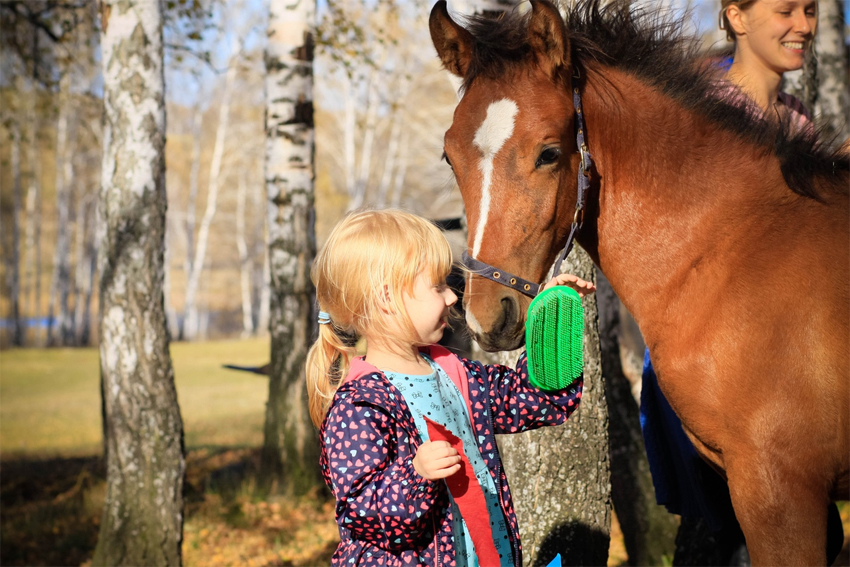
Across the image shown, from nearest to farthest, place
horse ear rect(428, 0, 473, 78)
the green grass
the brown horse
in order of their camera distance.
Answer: the brown horse, horse ear rect(428, 0, 473, 78), the green grass

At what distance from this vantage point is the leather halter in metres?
2.19

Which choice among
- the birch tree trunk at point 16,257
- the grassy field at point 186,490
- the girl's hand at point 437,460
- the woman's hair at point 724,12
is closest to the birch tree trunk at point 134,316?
the grassy field at point 186,490

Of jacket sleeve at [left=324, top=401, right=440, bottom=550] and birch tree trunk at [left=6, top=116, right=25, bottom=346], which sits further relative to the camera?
birch tree trunk at [left=6, top=116, right=25, bottom=346]

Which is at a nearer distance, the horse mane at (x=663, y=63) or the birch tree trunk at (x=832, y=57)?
the horse mane at (x=663, y=63)

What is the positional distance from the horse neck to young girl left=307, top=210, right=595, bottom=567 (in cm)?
33

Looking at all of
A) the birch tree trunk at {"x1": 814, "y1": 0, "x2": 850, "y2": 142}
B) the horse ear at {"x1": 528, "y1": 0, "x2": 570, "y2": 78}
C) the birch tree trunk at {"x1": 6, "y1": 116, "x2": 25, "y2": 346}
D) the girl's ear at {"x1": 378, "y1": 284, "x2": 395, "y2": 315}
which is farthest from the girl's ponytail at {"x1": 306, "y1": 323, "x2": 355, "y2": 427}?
the birch tree trunk at {"x1": 6, "y1": 116, "x2": 25, "y2": 346}

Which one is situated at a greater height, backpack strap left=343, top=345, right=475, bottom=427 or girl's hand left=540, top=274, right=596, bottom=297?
girl's hand left=540, top=274, right=596, bottom=297

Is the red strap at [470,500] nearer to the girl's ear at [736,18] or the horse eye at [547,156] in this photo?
the horse eye at [547,156]

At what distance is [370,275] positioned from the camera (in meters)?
2.00

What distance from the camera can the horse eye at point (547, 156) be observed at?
230cm

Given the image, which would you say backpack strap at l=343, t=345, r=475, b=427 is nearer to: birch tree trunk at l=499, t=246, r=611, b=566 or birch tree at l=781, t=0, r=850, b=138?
birch tree trunk at l=499, t=246, r=611, b=566

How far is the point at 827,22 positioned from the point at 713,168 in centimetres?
642

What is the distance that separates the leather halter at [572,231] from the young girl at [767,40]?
993 mm

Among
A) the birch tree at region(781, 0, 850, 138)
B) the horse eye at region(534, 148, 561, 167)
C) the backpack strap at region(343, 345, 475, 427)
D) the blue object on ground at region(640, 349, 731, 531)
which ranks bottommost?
the blue object on ground at region(640, 349, 731, 531)
